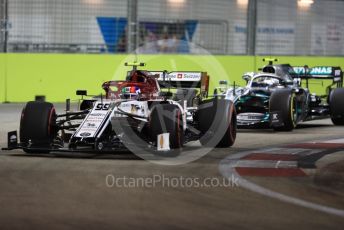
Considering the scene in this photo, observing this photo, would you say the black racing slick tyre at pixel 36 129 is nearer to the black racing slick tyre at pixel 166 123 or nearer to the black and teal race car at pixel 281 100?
the black racing slick tyre at pixel 166 123

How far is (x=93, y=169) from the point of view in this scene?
973 cm

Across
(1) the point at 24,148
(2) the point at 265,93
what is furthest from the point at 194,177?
(2) the point at 265,93

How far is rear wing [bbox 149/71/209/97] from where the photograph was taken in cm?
1419

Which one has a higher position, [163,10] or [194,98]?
[163,10]

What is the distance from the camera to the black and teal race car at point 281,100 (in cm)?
1576

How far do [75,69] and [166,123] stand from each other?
13194 millimetres

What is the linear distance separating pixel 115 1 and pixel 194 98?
10724mm

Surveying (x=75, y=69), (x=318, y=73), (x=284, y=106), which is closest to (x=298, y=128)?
(x=284, y=106)

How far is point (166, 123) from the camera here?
10.9 meters

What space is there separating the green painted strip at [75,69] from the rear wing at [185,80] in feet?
27.0

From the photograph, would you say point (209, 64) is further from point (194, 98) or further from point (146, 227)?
point (146, 227)

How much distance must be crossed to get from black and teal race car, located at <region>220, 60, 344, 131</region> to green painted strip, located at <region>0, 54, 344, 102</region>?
20.0ft

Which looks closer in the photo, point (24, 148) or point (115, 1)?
point (24, 148)

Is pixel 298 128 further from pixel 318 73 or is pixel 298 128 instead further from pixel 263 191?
pixel 263 191
